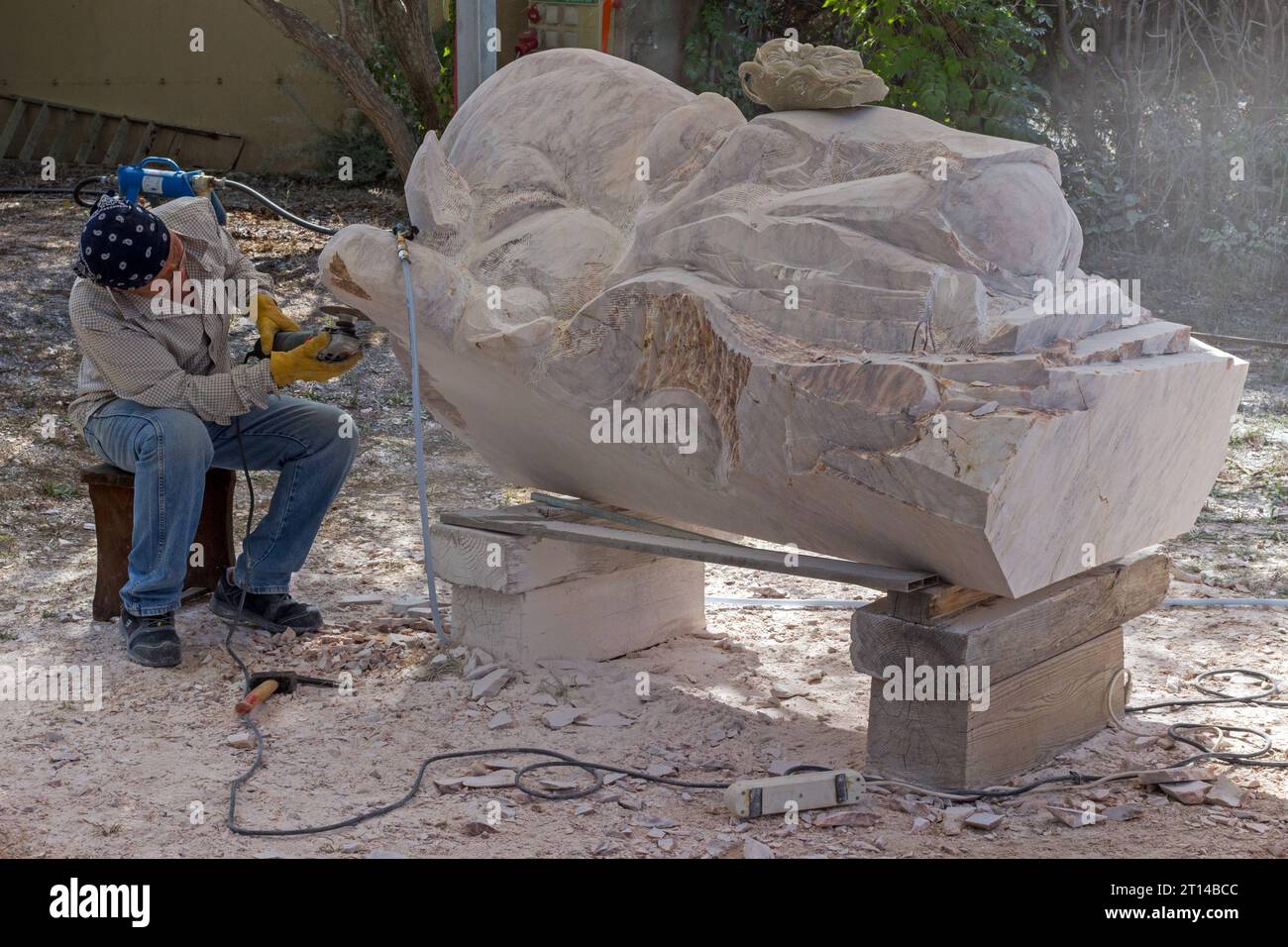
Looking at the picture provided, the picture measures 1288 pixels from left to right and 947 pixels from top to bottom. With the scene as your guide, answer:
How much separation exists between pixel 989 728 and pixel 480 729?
125 centimetres

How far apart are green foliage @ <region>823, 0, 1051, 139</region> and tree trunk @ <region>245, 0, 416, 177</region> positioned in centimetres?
287

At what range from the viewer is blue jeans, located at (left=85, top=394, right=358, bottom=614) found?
369 cm

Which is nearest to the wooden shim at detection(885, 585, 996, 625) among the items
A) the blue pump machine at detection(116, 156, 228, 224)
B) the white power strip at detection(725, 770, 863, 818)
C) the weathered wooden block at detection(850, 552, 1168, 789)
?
the weathered wooden block at detection(850, 552, 1168, 789)

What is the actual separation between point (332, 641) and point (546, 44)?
565 centimetres

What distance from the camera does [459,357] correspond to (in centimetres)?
354

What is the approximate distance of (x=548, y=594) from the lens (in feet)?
12.0

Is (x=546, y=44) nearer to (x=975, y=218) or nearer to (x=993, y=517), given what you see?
(x=975, y=218)

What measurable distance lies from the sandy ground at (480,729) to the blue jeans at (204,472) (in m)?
0.24

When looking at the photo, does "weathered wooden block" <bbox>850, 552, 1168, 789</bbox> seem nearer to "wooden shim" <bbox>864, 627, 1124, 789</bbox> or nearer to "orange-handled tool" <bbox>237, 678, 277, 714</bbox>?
"wooden shim" <bbox>864, 627, 1124, 789</bbox>

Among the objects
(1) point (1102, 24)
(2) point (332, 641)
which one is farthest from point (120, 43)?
(2) point (332, 641)

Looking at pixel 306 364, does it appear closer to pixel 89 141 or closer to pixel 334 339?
pixel 334 339

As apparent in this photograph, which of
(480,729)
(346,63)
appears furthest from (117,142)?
(480,729)

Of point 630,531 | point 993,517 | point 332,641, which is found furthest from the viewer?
point 332,641

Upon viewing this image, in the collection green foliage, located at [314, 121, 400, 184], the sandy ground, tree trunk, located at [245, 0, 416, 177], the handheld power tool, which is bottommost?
the sandy ground
